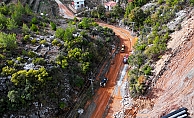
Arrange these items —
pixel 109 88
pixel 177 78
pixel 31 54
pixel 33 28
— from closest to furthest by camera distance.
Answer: pixel 177 78, pixel 31 54, pixel 109 88, pixel 33 28

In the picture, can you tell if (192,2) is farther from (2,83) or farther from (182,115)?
(2,83)


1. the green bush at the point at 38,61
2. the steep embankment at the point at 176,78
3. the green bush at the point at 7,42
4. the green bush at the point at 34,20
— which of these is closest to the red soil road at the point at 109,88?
the steep embankment at the point at 176,78

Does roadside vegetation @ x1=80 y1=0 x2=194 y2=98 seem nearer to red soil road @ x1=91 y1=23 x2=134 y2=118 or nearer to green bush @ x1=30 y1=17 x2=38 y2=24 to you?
red soil road @ x1=91 y1=23 x2=134 y2=118

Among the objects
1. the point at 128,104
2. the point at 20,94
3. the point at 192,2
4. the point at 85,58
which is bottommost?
the point at 128,104

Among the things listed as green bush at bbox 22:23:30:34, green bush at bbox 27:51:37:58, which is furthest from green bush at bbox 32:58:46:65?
green bush at bbox 22:23:30:34

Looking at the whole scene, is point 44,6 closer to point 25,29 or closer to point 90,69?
point 25,29

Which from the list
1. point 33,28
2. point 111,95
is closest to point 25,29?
point 33,28

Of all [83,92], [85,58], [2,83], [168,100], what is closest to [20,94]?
[2,83]
